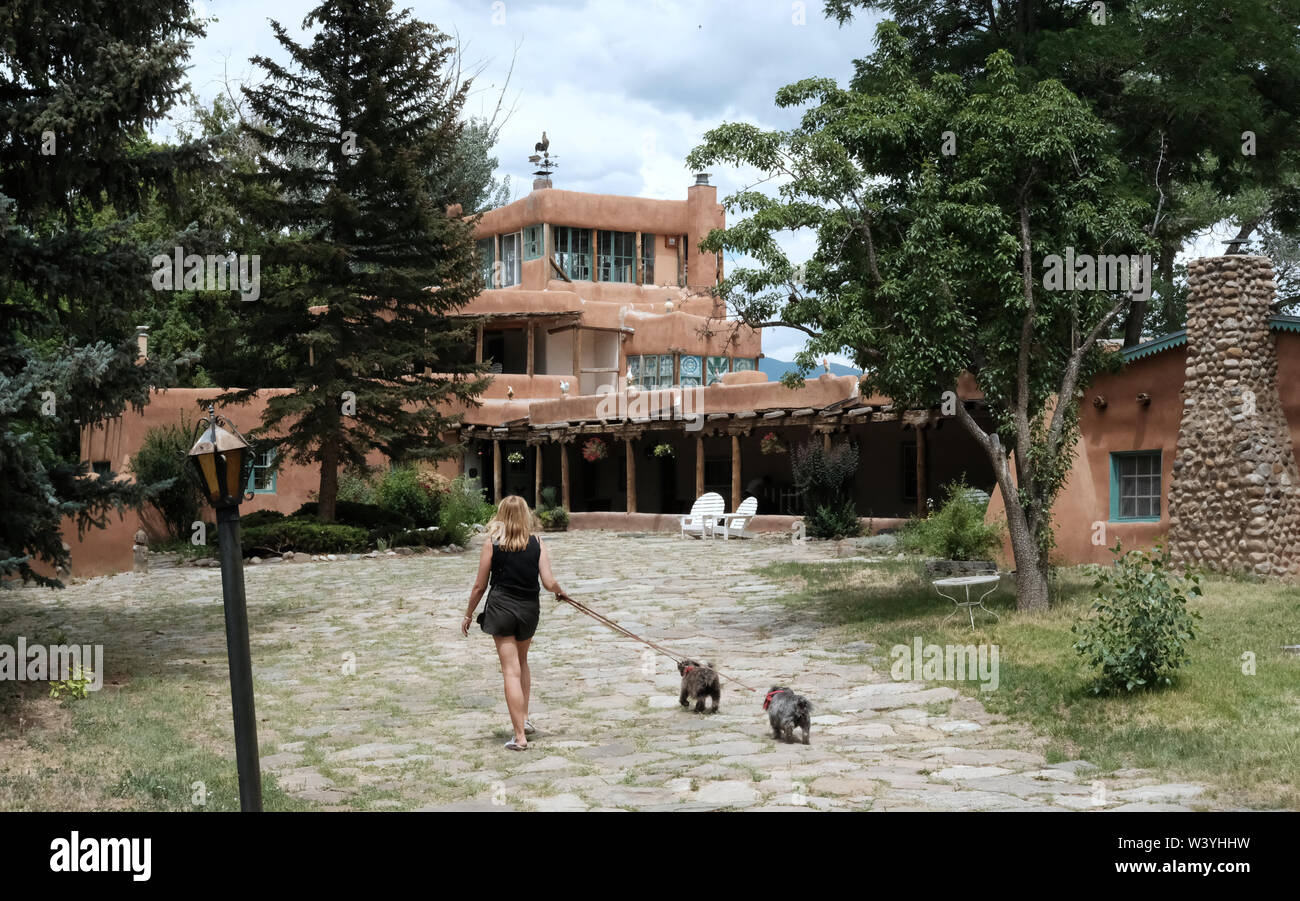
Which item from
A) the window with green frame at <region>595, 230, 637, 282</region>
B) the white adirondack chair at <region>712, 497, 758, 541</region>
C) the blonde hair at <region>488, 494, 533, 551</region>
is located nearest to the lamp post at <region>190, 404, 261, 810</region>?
the blonde hair at <region>488, 494, 533, 551</region>

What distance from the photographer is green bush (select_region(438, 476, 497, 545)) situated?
24.5 m

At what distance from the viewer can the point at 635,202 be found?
128ft

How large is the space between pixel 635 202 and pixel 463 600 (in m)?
24.4

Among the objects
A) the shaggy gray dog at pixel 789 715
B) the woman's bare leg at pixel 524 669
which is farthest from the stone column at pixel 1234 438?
the woman's bare leg at pixel 524 669

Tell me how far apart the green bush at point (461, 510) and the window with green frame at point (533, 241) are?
10922 mm

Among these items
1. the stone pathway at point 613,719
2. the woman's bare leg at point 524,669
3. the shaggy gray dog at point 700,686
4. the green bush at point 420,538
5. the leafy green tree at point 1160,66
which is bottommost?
the stone pathway at point 613,719

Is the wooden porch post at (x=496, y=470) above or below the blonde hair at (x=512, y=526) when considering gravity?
above

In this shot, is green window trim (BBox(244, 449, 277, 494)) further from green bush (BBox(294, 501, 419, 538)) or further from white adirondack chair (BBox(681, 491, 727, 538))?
white adirondack chair (BBox(681, 491, 727, 538))

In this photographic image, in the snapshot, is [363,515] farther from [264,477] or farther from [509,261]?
[509,261]

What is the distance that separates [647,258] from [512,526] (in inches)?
1241

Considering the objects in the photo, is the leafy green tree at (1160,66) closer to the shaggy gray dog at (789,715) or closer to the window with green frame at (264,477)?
the shaggy gray dog at (789,715)

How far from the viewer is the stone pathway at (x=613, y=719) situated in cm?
731

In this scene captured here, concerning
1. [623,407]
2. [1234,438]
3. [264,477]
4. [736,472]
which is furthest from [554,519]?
[1234,438]
